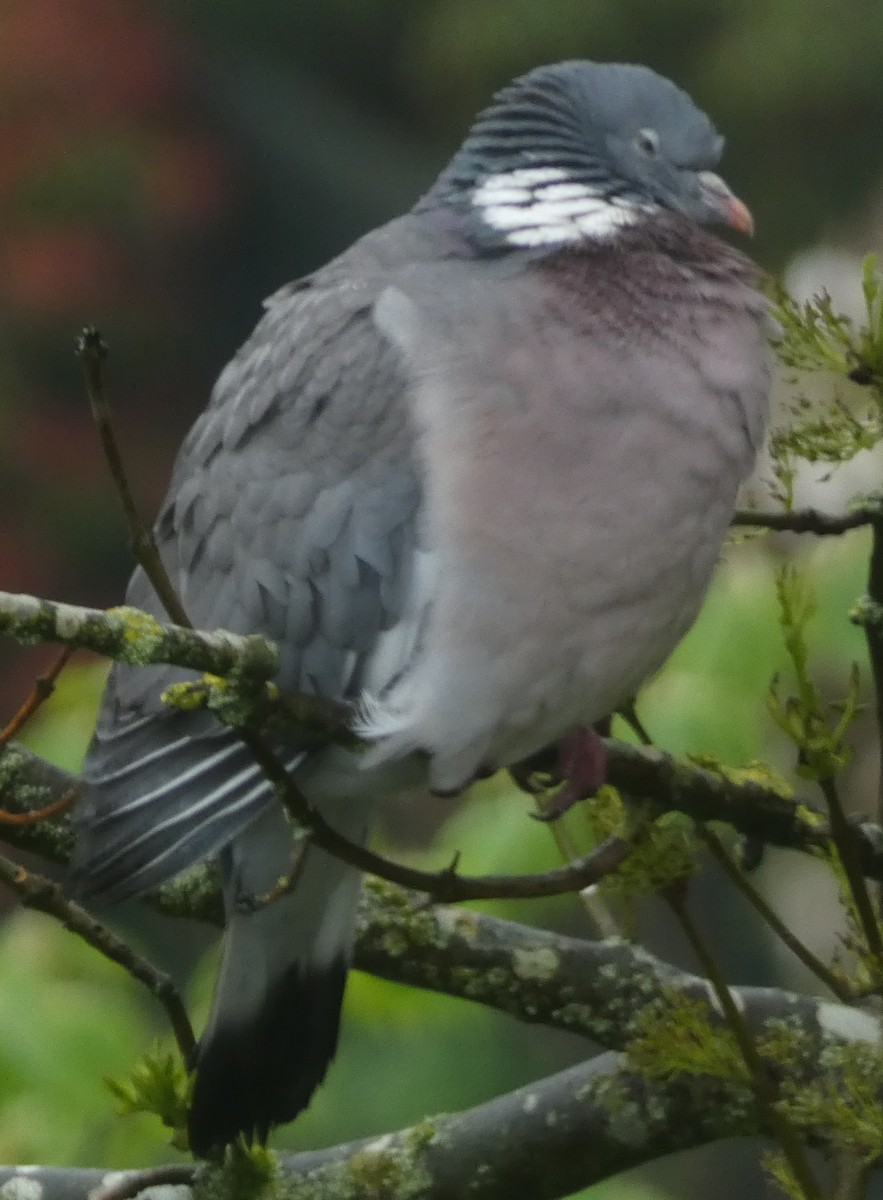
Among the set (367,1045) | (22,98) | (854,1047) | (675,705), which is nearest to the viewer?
(854,1047)

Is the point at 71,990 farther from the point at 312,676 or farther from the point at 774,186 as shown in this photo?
the point at 774,186

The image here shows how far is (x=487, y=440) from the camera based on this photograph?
0.80m

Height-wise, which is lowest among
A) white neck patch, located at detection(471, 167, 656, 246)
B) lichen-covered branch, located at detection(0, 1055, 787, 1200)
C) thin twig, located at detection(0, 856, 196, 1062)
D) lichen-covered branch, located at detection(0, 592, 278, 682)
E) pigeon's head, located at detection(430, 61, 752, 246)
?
lichen-covered branch, located at detection(0, 1055, 787, 1200)

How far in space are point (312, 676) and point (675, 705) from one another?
0.38 metres

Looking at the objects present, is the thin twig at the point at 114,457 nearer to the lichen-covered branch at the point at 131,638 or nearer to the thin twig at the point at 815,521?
the lichen-covered branch at the point at 131,638

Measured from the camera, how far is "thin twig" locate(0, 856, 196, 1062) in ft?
2.37

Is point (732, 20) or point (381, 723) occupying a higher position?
point (732, 20)

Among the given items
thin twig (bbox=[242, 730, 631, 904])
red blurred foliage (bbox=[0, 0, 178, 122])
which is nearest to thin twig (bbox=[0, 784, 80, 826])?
thin twig (bbox=[242, 730, 631, 904])

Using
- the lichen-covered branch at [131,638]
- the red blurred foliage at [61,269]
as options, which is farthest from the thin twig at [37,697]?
the red blurred foliage at [61,269]

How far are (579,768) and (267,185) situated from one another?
39.2 inches

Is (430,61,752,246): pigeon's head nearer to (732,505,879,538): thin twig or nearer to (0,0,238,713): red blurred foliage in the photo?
(732,505,879,538): thin twig

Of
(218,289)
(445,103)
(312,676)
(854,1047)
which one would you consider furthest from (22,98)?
(854,1047)

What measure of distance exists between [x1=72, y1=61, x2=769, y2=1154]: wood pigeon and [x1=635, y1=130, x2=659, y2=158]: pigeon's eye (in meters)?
0.02

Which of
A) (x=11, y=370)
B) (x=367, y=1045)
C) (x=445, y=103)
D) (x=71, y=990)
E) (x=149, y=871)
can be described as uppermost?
(x=445, y=103)
